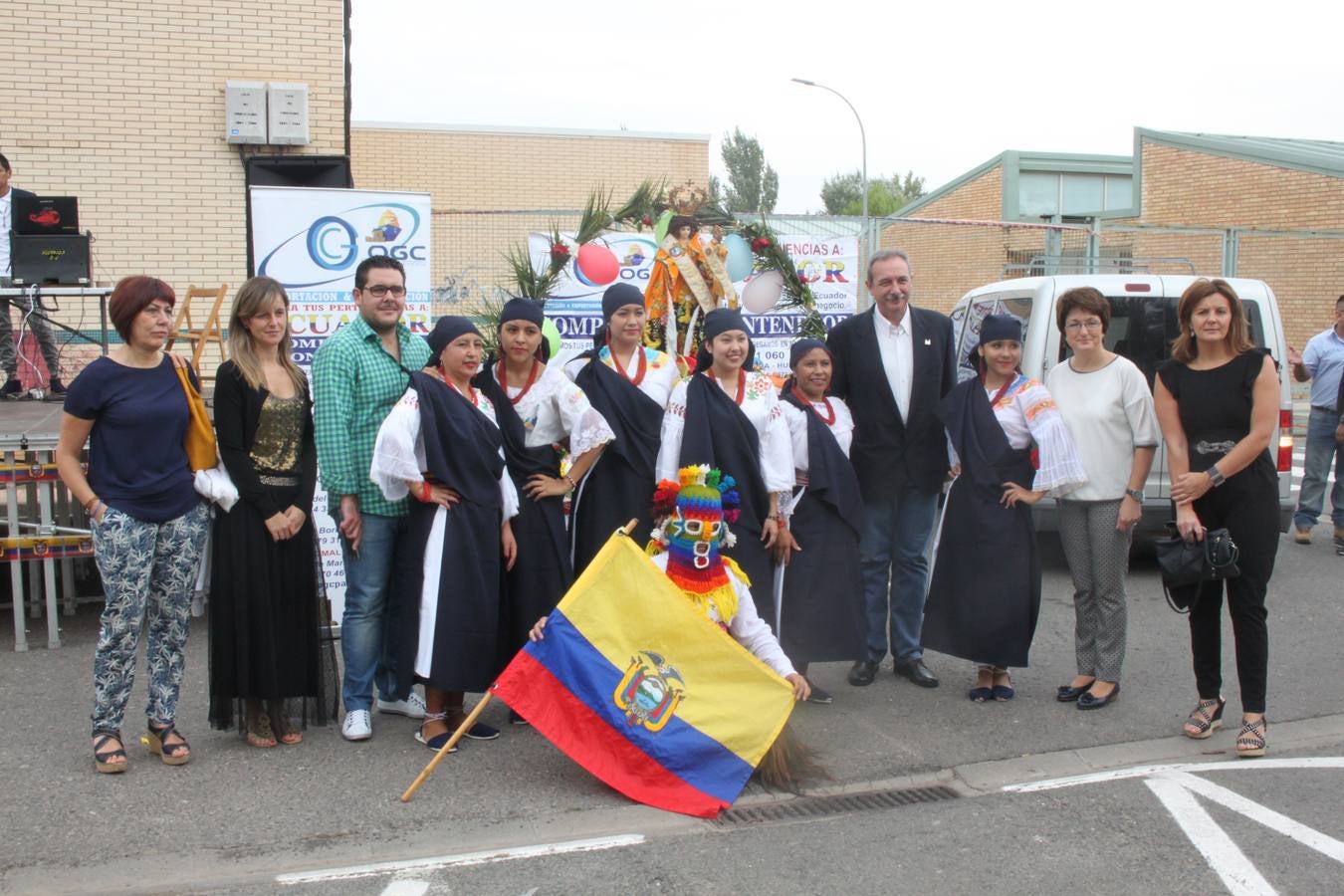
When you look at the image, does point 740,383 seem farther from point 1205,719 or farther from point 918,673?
point 1205,719

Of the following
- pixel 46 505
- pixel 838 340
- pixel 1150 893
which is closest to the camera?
pixel 1150 893

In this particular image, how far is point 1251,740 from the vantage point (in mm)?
4969

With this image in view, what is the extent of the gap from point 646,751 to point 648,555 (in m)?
0.77

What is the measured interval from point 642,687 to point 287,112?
9.07 meters

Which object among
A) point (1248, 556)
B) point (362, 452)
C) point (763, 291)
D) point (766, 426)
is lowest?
point (1248, 556)

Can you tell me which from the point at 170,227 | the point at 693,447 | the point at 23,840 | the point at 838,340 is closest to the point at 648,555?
the point at 693,447

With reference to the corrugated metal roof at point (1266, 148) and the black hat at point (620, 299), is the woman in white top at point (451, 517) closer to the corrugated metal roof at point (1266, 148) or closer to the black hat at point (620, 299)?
the black hat at point (620, 299)

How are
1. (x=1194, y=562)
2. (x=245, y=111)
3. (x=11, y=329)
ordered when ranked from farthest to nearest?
1. (x=245, y=111)
2. (x=11, y=329)
3. (x=1194, y=562)

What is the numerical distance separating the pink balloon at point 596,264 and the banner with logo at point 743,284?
8 cm

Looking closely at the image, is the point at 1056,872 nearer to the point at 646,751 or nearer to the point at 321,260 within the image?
the point at 646,751

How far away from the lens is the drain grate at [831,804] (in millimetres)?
4422

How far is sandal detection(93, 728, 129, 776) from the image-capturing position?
4699 millimetres

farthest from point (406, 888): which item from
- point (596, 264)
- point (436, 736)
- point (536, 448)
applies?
point (596, 264)

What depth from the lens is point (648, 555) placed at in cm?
482
